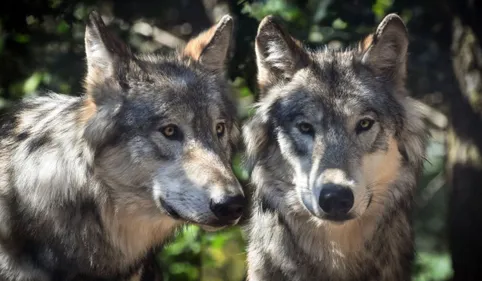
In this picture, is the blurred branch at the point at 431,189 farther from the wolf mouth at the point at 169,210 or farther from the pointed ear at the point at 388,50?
the wolf mouth at the point at 169,210

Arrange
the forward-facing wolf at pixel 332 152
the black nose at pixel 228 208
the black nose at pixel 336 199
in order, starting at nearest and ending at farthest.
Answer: the black nose at pixel 228 208, the black nose at pixel 336 199, the forward-facing wolf at pixel 332 152

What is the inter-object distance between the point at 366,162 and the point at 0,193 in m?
2.06

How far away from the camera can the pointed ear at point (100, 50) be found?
4957 millimetres

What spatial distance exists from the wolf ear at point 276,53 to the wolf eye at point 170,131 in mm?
794

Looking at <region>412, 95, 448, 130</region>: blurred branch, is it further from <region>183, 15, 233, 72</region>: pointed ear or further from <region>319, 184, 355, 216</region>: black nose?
<region>319, 184, 355, 216</region>: black nose

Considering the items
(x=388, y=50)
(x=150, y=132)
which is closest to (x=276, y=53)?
(x=388, y=50)

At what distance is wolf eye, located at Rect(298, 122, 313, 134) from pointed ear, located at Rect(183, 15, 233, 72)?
67 cm

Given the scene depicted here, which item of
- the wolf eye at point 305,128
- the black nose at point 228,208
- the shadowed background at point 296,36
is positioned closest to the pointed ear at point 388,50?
the wolf eye at point 305,128

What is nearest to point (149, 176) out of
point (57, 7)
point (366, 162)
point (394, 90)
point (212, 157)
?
point (212, 157)

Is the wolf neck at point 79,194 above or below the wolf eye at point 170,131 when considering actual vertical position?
below

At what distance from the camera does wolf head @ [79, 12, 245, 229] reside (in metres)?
4.82

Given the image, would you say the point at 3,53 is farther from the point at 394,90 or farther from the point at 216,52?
the point at 394,90

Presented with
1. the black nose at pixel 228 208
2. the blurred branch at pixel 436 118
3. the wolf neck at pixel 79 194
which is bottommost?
the blurred branch at pixel 436 118

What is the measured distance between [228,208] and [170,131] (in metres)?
0.59
